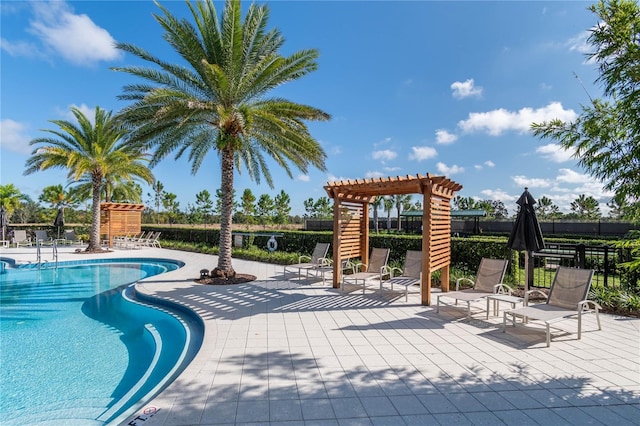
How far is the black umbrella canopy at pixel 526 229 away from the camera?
626cm

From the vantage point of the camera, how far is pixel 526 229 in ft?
20.8

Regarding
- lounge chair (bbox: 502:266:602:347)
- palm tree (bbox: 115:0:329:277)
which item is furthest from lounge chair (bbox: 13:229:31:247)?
lounge chair (bbox: 502:266:602:347)

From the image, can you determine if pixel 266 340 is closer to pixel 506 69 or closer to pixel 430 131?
pixel 506 69

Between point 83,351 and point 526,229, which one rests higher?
point 526,229

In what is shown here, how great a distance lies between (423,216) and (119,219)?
2233 centimetres

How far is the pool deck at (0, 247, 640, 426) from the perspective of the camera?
2.98 metres

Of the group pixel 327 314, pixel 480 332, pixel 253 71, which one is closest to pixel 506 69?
pixel 253 71

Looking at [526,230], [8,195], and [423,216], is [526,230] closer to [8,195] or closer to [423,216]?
[423,216]

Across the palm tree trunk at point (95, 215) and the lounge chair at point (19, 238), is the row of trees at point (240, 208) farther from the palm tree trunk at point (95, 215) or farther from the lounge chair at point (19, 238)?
the palm tree trunk at point (95, 215)

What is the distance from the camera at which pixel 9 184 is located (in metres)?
30.1

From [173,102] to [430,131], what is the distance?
12263 millimetres

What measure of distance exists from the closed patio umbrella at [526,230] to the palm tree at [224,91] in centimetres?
554

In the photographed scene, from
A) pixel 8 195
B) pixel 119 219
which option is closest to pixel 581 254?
pixel 119 219

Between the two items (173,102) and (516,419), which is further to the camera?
(173,102)
